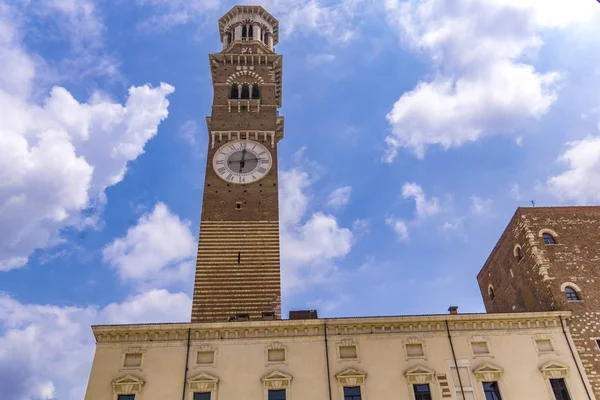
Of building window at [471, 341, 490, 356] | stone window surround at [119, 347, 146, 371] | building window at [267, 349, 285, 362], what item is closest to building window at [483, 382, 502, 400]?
building window at [471, 341, 490, 356]

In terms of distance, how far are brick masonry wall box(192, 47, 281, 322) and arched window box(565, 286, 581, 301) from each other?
53.4ft

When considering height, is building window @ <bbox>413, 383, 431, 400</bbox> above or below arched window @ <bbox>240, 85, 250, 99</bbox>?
below

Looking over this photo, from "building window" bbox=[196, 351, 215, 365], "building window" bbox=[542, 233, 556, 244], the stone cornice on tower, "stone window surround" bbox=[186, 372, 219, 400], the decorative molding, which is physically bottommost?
"stone window surround" bbox=[186, 372, 219, 400]

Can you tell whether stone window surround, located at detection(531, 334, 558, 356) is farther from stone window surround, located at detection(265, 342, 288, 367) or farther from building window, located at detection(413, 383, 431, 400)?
stone window surround, located at detection(265, 342, 288, 367)

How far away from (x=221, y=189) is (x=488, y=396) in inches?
857

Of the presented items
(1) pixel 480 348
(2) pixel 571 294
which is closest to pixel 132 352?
(1) pixel 480 348

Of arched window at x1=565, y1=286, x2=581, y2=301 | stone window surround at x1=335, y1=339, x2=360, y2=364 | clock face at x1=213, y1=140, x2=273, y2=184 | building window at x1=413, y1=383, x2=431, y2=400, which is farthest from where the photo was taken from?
clock face at x1=213, y1=140, x2=273, y2=184

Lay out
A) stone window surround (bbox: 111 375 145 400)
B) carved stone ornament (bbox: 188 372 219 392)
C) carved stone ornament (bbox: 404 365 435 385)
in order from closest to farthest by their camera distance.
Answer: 1. stone window surround (bbox: 111 375 145 400)
2. carved stone ornament (bbox: 188 372 219 392)
3. carved stone ornament (bbox: 404 365 435 385)

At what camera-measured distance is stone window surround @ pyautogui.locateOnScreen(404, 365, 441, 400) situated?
2500 cm

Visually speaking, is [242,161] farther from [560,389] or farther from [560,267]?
[560,389]

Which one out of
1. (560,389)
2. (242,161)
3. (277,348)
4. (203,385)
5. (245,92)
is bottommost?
(560,389)

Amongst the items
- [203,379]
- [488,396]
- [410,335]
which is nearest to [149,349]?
[203,379]

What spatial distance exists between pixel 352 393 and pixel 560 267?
13.9 metres

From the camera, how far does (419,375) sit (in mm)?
25203
